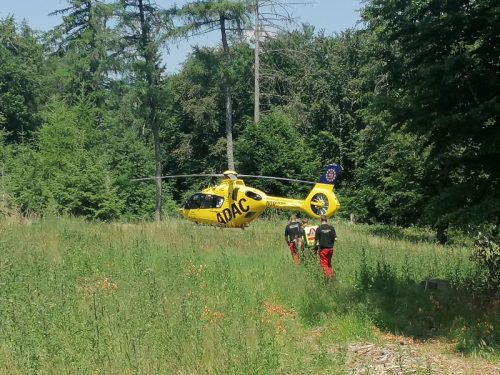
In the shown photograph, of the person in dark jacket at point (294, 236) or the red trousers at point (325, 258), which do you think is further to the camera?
the person in dark jacket at point (294, 236)

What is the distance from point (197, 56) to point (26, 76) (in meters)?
27.5

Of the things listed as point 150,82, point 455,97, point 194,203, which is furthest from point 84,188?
point 455,97

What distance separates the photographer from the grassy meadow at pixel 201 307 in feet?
20.1

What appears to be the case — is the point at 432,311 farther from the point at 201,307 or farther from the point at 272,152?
the point at 272,152

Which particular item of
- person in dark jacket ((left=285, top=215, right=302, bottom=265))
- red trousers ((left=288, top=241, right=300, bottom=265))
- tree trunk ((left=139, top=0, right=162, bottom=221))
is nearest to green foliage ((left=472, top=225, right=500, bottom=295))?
red trousers ((left=288, top=241, right=300, bottom=265))

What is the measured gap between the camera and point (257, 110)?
4041cm

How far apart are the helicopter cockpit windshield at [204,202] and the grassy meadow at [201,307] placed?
27.2 feet

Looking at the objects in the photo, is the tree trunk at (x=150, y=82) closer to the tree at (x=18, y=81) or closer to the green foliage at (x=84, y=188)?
the green foliage at (x=84, y=188)

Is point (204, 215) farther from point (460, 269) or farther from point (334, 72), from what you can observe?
point (334, 72)

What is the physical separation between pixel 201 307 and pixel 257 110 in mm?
32836

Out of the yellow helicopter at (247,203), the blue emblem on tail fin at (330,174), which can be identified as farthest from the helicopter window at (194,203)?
the blue emblem on tail fin at (330,174)

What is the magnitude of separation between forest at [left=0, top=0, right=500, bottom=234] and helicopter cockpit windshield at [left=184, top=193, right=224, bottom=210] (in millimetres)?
4762

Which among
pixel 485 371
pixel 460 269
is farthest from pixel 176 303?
pixel 460 269

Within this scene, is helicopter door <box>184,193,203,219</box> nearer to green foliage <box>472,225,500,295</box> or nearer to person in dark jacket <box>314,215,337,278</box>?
person in dark jacket <box>314,215,337,278</box>
